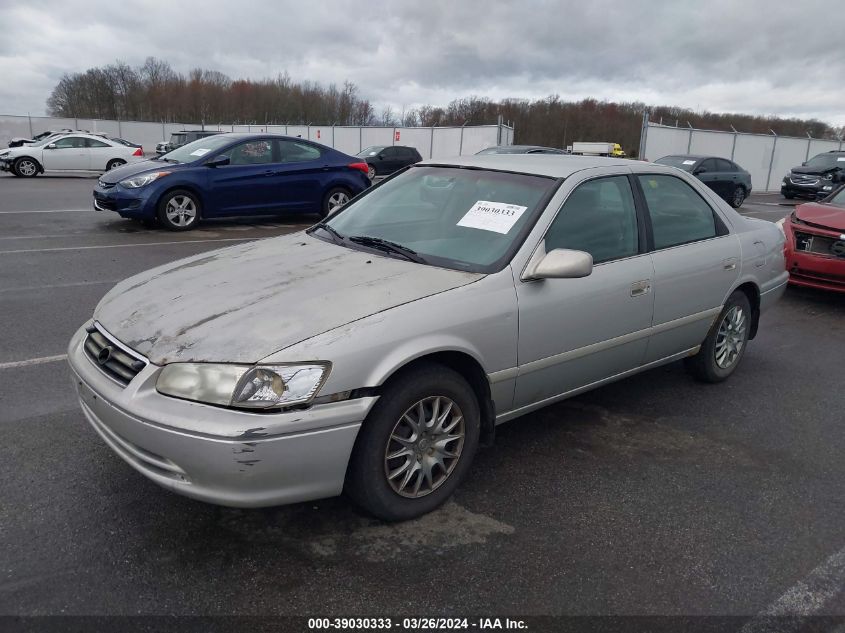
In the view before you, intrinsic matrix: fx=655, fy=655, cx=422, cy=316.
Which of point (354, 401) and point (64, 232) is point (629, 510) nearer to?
point (354, 401)

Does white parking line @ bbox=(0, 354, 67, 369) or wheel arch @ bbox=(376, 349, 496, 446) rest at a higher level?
wheel arch @ bbox=(376, 349, 496, 446)

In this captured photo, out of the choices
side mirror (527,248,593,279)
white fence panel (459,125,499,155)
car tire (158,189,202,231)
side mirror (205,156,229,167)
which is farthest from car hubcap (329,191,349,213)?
white fence panel (459,125,499,155)

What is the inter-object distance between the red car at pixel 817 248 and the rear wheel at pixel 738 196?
1311 centimetres

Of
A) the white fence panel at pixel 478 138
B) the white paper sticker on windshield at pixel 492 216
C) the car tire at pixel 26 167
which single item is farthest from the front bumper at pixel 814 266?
the white fence panel at pixel 478 138

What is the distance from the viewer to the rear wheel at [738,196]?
19.8m

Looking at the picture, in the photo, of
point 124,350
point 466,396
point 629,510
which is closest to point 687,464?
point 629,510

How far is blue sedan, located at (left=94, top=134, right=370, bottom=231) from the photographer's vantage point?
1006 centimetres

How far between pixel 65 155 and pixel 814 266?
22149mm

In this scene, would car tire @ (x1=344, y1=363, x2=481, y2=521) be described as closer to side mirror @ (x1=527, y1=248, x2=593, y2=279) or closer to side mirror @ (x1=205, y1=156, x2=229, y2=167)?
side mirror @ (x1=527, y1=248, x2=593, y2=279)

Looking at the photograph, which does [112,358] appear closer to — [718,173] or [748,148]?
[718,173]

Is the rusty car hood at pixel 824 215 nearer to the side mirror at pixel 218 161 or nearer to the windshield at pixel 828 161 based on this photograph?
the side mirror at pixel 218 161

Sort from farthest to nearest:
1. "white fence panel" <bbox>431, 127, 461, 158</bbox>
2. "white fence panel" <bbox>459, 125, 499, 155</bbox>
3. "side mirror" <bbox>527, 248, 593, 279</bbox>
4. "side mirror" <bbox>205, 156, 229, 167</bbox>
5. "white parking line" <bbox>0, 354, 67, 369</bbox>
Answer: "white fence panel" <bbox>431, 127, 461, 158</bbox>, "white fence panel" <bbox>459, 125, 499, 155</bbox>, "side mirror" <bbox>205, 156, 229, 167</bbox>, "white parking line" <bbox>0, 354, 67, 369</bbox>, "side mirror" <bbox>527, 248, 593, 279</bbox>

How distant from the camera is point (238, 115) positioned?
78.9 metres

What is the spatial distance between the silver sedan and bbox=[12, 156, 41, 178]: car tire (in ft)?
70.5
